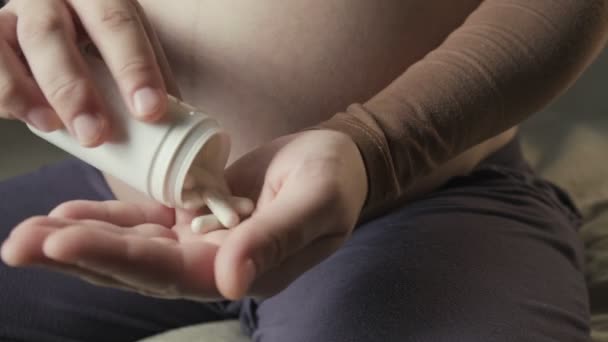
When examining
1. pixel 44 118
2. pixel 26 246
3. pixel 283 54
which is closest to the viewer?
pixel 26 246

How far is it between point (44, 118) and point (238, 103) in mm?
165

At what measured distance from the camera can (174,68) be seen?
57 centimetres

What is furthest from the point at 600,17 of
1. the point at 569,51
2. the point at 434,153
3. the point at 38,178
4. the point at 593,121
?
the point at 38,178

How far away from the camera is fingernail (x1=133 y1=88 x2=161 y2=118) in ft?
1.32

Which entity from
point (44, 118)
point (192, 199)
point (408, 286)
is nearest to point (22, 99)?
point (44, 118)

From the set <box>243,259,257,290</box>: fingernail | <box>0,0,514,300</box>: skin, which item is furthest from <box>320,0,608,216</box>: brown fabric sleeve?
<box>243,259,257,290</box>: fingernail

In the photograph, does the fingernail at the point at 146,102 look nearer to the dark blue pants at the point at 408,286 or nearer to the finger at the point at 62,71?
the finger at the point at 62,71

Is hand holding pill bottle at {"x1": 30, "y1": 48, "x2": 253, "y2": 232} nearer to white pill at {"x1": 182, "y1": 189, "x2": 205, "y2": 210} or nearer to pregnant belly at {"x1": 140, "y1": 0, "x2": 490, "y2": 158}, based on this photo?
white pill at {"x1": 182, "y1": 189, "x2": 205, "y2": 210}

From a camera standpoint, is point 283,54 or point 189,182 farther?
point 283,54

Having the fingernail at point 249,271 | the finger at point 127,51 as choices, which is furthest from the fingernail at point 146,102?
the fingernail at point 249,271

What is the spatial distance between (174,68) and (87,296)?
21 cm

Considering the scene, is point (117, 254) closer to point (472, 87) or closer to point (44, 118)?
point (44, 118)

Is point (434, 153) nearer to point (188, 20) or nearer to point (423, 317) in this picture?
point (423, 317)

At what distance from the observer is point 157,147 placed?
0.41 m
